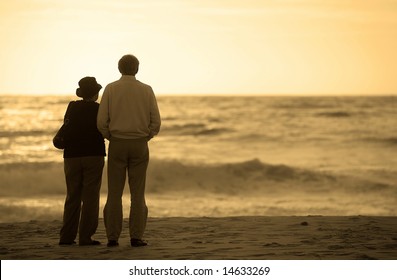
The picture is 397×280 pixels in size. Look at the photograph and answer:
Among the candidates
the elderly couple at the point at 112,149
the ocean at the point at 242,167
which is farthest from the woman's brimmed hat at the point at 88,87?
the ocean at the point at 242,167

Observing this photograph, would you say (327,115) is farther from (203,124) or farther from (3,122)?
(3,122)

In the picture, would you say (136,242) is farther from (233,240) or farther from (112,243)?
(233,240)

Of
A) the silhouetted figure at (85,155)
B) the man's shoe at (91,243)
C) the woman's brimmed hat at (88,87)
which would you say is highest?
the woman's brimmed hat at (88,87)

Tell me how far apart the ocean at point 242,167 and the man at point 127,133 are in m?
6.81

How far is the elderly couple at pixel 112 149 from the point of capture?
268 inches

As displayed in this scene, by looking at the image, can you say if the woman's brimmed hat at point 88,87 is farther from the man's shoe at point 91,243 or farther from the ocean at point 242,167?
the ocean at point 242,167

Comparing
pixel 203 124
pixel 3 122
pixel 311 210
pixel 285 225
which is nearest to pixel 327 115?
pixel 203 124

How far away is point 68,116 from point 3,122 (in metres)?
38.4

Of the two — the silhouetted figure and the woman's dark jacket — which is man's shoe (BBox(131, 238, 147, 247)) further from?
the woman's dark jacket

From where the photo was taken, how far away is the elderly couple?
22.3 feet

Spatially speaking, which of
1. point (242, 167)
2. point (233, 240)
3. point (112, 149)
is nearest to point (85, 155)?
point (112, 149)

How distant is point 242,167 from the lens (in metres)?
24.4

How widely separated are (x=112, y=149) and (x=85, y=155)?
0.38 meters

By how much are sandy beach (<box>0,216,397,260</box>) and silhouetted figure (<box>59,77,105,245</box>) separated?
32cm
